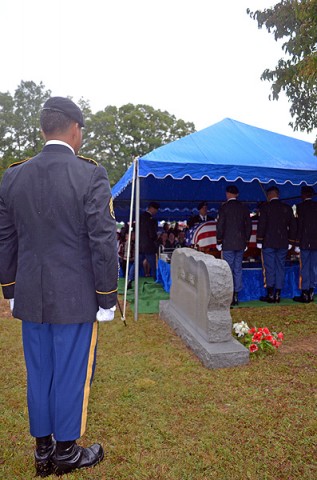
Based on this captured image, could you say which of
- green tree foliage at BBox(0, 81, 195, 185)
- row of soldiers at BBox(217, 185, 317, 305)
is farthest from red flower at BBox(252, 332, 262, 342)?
green tree foliage at BBox(0, 81, 195, 185)

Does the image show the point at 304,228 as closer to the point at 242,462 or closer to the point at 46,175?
the point at 242,462

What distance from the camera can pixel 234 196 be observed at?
246 inches

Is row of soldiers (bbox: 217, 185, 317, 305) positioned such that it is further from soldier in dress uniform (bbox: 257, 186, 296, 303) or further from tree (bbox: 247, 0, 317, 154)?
tree (bbox: 247, 0, 317, 154)

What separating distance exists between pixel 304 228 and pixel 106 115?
2599cm

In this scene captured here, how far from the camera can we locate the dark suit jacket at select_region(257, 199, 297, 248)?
6.30 metres

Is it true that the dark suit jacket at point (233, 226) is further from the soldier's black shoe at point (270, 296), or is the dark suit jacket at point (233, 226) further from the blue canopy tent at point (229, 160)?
the soldier's black shoe at point (270, 296)

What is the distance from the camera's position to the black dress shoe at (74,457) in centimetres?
207

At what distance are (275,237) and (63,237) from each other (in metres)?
5.10

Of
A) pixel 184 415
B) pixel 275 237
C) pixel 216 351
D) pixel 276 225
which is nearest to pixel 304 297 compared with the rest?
pixel 275 237

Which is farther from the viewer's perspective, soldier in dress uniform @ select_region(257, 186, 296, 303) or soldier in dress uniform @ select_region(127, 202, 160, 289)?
soldier in dress uniform @ select_region(127, 202, 160, 289)

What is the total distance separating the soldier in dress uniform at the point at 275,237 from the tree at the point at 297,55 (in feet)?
4.45

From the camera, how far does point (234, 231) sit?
6117 mm

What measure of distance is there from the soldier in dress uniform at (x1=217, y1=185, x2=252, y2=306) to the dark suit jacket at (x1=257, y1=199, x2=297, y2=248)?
1.19ft

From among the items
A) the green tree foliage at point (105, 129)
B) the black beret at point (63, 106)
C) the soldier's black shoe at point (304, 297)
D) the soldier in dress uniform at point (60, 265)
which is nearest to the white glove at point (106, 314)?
the soldier in dress uniform at point (60, 265)
